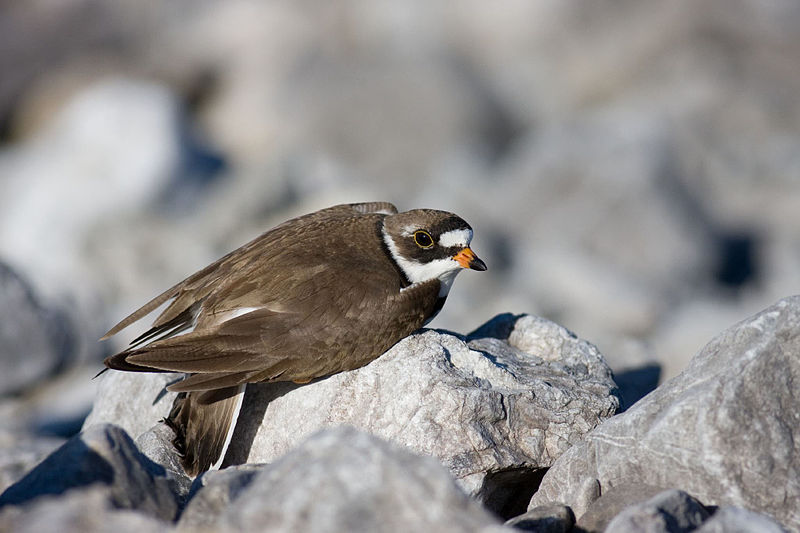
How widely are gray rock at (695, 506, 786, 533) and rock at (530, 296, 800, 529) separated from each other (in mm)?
740

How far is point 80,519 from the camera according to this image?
3725 mm

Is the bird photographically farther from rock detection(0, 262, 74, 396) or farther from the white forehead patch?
rock detection(0, 262, 74, 396)

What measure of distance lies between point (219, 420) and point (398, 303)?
4.72 feet

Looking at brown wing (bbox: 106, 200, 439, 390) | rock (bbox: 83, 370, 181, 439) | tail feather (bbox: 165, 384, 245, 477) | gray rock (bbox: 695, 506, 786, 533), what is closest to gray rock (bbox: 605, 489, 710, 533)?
gray rock (bbox: 695, 506, 786, 533)

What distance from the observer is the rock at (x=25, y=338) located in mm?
10383

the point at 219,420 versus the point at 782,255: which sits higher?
the point at 219,420

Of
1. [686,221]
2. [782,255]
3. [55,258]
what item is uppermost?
[55,258]

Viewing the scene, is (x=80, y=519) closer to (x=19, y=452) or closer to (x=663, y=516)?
(x=663, y=516)

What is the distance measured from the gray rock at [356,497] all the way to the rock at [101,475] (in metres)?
0.82

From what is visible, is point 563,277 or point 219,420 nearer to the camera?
point 219,420

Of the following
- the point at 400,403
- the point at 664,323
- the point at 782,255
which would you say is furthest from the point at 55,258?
the point at 782,255

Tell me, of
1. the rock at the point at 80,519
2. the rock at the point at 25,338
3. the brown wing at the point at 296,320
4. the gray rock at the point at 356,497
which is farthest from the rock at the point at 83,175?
the gray rock at the point at 356,497

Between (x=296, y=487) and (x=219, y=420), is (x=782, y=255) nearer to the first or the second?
(x=219, y=420)

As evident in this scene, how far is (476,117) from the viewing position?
19.3m
